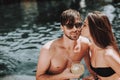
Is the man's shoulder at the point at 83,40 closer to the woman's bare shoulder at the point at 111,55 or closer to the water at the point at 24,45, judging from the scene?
the woman's bare shoulder at the point at 111,55

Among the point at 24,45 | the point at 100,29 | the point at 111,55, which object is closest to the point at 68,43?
the point at 100,29

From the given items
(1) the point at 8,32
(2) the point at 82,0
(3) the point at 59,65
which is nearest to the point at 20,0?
(2) the point at 82,0

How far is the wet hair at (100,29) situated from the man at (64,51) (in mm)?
201

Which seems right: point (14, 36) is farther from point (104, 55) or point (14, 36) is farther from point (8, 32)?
point (104, 55)

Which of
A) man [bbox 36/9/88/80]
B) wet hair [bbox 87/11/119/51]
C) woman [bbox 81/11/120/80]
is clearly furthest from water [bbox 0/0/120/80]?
wet hair [bbox 87/11/119/51]

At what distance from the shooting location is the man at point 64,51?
146 inches

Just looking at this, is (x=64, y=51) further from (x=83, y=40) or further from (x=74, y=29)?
(x=74, y=29)

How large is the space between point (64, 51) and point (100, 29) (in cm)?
73

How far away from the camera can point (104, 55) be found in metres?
3.79

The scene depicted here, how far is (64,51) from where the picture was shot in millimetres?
4156

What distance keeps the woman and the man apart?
0.69ft

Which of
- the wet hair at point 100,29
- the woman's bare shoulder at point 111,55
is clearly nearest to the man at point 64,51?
the wet hair at point 100,29

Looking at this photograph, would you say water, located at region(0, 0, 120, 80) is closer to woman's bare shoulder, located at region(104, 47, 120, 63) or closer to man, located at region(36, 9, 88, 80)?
man, located at region(36, 9, 88, 80)

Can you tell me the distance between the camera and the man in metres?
3.71
